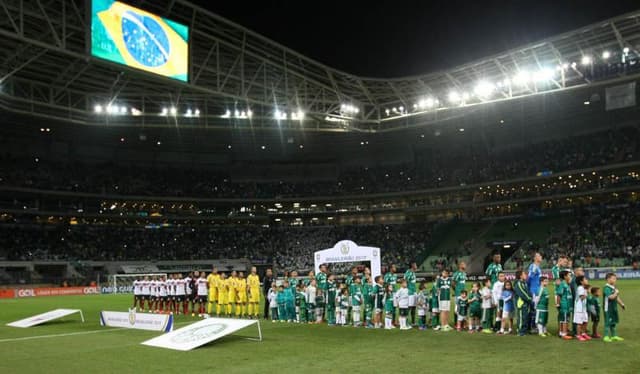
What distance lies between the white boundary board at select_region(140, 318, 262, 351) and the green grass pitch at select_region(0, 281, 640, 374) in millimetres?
309

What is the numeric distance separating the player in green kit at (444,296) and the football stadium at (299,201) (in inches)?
3.7

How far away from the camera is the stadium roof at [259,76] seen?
28000 mm

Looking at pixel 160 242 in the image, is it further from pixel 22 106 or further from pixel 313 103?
pixel 313 103

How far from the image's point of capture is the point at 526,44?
101 ft

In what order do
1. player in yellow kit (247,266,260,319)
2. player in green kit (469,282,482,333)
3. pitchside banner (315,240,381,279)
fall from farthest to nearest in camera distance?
pitchside banner (315,240,381,279), player in yellow kit (247,266,260,319), player in green kit (469,282,482,333)

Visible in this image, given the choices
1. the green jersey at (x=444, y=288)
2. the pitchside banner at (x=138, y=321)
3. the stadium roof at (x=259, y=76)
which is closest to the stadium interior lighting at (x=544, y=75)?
the stadium roof at (x=259, y=76)

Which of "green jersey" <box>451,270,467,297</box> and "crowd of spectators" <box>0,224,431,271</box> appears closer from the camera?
"green jersey" <box>451,270,467,297</box>

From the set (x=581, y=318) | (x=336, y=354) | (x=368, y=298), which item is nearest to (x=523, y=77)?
(x=368, y=298)

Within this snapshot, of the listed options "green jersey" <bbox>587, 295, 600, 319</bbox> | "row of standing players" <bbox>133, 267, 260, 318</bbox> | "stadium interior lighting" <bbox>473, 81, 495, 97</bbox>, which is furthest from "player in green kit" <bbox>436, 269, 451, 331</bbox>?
"stadium interior lighting" <bbox>473, 81, 495, 97</bbox>

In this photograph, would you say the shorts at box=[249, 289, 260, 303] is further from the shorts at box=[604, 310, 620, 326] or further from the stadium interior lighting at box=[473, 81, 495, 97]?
the stadium interior lighting at box=[473, 81, 495, 97]

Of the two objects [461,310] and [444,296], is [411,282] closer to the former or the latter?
[444,296]

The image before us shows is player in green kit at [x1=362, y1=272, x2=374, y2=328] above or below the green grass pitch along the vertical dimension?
above

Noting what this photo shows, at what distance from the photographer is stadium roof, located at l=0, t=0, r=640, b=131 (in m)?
28.0

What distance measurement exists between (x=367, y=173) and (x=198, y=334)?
54.6m
